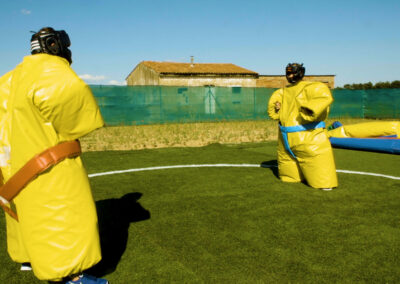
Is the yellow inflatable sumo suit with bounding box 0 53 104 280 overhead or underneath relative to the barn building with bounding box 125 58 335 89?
underneath

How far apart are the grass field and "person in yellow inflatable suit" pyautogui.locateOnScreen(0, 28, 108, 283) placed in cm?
54

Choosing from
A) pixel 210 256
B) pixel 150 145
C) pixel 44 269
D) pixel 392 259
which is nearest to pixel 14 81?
pixel 44 269

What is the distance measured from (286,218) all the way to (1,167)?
2.89 metres

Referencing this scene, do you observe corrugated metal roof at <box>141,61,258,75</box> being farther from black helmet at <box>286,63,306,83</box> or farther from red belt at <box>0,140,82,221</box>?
red belt at <box>0,140,82,221</box>

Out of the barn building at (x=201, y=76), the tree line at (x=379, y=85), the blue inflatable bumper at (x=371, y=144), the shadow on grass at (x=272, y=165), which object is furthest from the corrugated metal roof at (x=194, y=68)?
the shadow on grass at (x=272, y=165)

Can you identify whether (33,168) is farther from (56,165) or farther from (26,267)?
(26,267)

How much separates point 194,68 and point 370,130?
27.2 meters

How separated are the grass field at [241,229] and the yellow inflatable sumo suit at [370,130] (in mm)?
2891

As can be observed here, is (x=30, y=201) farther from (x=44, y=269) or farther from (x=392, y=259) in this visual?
(x=392, y=259)

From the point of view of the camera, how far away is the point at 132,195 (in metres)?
5.12

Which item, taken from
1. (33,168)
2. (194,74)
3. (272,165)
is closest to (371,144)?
(272,165)

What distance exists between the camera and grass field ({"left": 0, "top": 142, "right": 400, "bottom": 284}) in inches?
112

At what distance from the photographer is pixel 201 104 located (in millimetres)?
20750

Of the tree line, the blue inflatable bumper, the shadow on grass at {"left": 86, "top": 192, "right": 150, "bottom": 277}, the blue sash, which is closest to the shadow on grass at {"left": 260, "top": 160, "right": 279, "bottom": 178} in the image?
the blue sash
